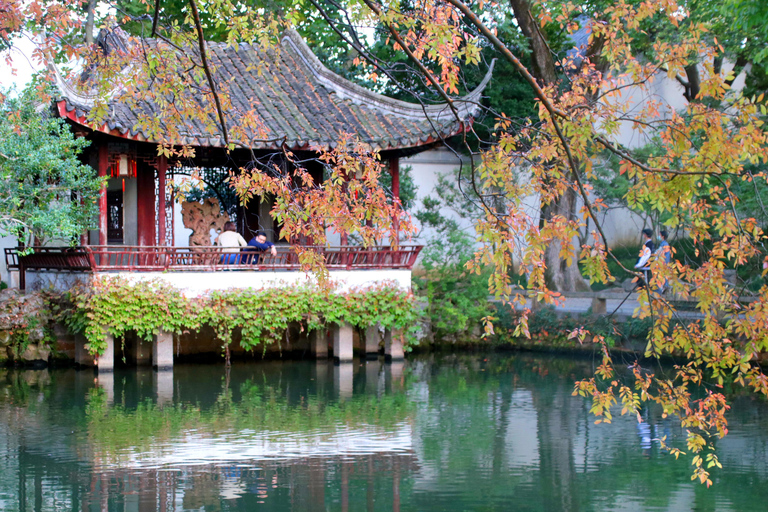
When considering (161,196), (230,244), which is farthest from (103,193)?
(230,244)

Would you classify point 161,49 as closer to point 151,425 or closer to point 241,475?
point 241,475

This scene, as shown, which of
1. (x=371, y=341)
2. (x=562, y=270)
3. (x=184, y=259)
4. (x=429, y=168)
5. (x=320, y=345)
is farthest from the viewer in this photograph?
(x=429, y=168)

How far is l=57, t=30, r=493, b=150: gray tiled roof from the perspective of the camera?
36.7 feet

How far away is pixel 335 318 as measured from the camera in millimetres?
11445

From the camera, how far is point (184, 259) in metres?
10.8

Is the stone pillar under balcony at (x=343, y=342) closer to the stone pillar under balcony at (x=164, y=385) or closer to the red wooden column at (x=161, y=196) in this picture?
the stone pillar under balcony at (x=164, y=385)

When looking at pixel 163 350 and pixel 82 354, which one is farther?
pixel 82 354

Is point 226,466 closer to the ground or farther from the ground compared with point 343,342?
closer to the ground

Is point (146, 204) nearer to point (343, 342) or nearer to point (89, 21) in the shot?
point (343, 342)

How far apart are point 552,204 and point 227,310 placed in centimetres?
557

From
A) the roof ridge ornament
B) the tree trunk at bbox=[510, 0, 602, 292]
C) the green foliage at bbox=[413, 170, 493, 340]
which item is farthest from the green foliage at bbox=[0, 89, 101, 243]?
the tree trunk at bbox=[510, 0, 602, 292]

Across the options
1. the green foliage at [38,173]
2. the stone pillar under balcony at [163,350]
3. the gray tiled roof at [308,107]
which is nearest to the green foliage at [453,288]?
the gray tiled roof at [308,107]

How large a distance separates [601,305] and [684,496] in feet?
22.1

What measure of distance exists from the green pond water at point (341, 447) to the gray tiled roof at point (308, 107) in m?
3.23
